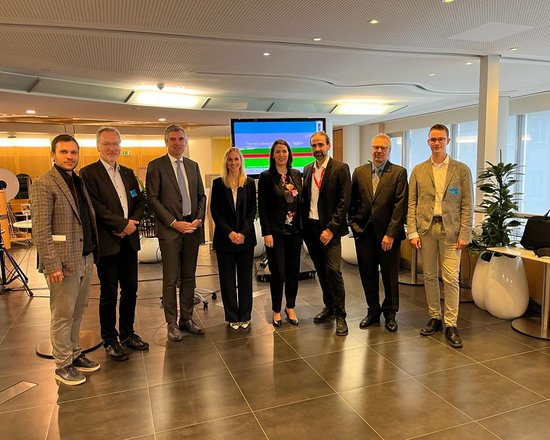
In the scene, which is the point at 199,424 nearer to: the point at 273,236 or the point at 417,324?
the point at 273,236

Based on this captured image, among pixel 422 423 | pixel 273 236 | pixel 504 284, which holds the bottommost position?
pixel 422 423

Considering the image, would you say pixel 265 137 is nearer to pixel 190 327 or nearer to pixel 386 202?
pixel 386 202

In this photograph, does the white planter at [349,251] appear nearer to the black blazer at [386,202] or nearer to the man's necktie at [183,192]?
the black blazer at [386,202]

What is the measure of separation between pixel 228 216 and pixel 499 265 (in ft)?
8.56

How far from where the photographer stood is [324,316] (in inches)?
158

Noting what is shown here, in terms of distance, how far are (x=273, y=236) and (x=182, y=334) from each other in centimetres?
116

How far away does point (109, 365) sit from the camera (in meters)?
3.20

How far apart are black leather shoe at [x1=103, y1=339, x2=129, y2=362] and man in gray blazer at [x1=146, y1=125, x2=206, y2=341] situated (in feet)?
1.47

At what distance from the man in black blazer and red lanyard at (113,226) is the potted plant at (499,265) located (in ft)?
10.5

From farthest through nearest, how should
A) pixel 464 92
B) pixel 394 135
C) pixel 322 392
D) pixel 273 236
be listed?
pixel 394 135
pixel 464 92
pixel 273 236
pixel 322 392

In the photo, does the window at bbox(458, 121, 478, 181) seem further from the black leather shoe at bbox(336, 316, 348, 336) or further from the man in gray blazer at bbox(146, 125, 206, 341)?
the man in gray blazer at bbox(146, 125, 206, 341)

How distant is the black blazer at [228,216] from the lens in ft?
11.8

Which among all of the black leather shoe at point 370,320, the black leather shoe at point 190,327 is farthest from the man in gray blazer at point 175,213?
the black leather shoe at point 370,320

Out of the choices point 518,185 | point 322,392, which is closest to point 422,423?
point 322,392
